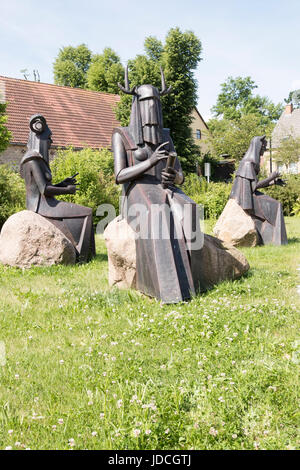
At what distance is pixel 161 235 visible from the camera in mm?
5754

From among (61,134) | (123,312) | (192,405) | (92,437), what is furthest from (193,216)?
(61,134)

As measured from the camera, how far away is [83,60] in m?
42.5

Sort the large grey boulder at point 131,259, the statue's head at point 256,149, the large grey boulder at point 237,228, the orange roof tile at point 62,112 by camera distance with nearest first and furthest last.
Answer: the large grey boulder at point 131,259
the large grey boulder at point 237,228
the statue's head at point 256,149
the orange roof tile at point 62,112

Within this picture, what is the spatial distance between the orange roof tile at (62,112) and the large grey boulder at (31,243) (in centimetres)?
1598

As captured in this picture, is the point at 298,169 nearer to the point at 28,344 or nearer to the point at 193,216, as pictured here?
the point at 193,216

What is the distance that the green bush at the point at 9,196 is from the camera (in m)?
14.0

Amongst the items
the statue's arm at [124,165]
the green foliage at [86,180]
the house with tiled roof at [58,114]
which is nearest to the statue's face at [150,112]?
the statue's arm at [124,165]

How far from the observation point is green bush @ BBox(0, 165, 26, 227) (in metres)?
14.0

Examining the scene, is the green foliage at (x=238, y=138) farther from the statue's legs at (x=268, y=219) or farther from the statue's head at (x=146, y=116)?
the statue's head at (x=146, y=116)

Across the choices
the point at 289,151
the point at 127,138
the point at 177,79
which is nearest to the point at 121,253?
the point at 127,138

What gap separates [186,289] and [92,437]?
3174 millimetres

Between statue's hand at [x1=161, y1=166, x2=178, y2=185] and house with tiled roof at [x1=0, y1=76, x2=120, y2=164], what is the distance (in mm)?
18138
